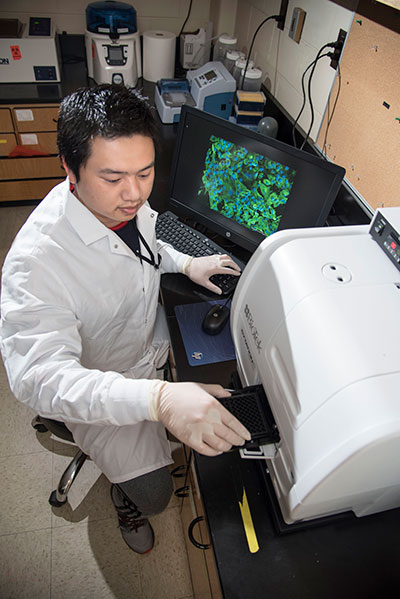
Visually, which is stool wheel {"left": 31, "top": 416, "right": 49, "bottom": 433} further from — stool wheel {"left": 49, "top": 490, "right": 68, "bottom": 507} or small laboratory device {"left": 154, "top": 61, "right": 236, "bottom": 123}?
small laboratory device {"left": 154, "top": 61, "right": 236, "bottom": 123}

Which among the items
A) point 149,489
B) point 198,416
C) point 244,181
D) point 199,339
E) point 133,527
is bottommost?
point 133,527

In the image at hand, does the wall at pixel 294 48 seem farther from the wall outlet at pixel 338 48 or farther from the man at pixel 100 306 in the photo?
the man at pixel 100 306

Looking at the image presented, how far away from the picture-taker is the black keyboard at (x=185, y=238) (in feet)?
4.34

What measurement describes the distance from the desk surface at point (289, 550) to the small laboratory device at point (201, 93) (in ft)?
5.40

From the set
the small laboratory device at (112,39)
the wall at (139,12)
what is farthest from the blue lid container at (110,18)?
the wall at (139,12)

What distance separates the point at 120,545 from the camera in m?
1.43

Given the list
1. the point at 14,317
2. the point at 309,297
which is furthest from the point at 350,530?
the point at 14,317

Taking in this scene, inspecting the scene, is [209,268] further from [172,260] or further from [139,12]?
[139,12]

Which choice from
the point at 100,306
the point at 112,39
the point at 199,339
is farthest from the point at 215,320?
the point at 112,39

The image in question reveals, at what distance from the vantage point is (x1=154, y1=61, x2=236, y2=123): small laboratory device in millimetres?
1868

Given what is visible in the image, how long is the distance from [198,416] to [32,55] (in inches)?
90.0

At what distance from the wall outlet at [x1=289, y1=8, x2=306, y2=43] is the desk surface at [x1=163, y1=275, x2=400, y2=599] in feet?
5.52

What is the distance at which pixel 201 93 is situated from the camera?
1877 millimetres

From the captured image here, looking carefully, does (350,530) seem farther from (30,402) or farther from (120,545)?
(120,545)
